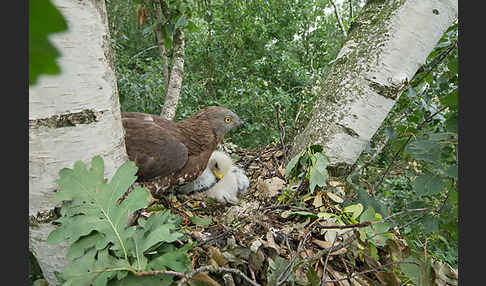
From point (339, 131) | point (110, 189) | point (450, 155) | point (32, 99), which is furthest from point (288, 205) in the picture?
point (32, 99)

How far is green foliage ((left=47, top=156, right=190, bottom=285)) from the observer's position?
2.19ft

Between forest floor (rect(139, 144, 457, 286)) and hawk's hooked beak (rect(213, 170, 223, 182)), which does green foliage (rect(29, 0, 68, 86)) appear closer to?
forest floor (rect(139, 144, 457, 286))

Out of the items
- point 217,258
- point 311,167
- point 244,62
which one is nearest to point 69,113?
point 217,258

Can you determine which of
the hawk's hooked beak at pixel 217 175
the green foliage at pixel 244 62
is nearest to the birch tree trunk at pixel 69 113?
the hawk's hooked beak at pixel 217 175

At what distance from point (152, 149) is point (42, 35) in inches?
60.2

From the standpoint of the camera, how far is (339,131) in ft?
4.50

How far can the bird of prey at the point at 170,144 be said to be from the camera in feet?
5.86

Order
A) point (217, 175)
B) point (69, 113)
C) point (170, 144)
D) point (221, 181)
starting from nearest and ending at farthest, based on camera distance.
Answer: point (69, 113) < point (170, 144) < point (221, 181) < point (217, 175)

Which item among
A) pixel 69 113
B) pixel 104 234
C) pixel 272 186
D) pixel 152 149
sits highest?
pixel 69 113

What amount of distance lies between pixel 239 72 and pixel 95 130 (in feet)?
14.5

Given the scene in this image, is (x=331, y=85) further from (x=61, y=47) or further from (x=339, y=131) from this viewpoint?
(x=61, y=47)

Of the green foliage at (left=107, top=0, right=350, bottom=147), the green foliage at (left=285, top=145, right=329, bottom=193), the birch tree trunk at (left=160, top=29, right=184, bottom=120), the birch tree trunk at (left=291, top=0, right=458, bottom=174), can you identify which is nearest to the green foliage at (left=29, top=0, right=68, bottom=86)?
the green foliage at (left=285, top=145, right=329, bottom=193)

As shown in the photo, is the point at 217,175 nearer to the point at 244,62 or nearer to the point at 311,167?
the point at 311,167

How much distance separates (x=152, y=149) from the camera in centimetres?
181
